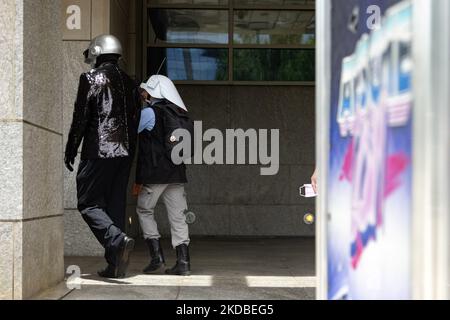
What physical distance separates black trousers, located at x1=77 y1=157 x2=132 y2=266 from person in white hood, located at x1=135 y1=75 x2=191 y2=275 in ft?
0.80

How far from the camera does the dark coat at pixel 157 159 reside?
5.72m

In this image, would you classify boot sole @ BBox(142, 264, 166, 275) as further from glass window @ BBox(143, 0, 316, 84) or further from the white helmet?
glass window @ BBox(143, 0, 316, 84)

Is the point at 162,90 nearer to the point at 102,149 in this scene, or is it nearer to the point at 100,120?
the point at 100,120

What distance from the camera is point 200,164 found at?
A: 9.78 meters

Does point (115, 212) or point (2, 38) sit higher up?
point (2, 38)

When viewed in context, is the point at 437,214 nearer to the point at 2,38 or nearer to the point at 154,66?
the point at 2,38

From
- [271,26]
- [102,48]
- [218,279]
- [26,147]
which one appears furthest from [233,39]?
[26,147]

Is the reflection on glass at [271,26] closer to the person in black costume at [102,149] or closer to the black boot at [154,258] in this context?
the person in black costume at [102,149]

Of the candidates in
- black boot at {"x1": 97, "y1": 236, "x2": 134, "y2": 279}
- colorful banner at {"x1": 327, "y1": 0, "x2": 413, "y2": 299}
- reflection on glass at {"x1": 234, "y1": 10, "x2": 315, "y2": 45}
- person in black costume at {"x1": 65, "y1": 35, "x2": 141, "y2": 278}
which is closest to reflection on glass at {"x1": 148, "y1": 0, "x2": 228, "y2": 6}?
reflection on glass at {"x1": 234, "y1": 10, "x2": 315, "y2": 45}

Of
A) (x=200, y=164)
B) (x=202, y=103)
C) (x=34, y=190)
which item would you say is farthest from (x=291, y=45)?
(x=34, y=190)

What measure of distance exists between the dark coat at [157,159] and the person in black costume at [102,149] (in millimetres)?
251
